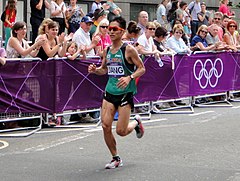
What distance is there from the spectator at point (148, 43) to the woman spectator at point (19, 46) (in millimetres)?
2774

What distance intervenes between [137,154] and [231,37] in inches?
358

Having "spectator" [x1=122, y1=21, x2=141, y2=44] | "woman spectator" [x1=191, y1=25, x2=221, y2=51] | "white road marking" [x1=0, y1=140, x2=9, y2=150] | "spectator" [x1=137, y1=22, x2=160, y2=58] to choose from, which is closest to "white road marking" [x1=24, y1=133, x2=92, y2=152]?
"white road marking" [x1=0, y1=140, x2=9, y2=150]

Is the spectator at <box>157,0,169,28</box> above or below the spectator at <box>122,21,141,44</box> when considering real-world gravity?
above

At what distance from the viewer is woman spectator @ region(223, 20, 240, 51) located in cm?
1742

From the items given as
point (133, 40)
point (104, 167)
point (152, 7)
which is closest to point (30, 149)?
point (104, 167)

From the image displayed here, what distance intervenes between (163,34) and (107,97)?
6224mm

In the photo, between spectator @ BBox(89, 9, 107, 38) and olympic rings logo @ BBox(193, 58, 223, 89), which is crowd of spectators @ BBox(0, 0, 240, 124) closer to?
spectator @ BBox(89, 9, 107, 38)

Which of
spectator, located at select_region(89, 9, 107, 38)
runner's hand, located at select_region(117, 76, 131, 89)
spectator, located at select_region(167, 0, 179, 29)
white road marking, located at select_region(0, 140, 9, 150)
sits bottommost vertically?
white road marking, located at select_region(0, 140, 9, 150)

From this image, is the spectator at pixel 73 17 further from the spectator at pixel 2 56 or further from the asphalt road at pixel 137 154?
the spectator at pixel 2 56

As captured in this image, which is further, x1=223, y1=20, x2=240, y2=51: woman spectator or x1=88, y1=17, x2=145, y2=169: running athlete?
x1=223, y1=20, x2=240, y2=51: woman spectator

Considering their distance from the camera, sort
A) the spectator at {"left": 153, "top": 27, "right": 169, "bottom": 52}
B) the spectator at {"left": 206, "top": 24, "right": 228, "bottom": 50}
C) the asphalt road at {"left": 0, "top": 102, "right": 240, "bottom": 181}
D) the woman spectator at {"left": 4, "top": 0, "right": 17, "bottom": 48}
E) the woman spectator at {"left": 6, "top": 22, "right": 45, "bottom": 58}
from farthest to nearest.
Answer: the spectator at {"left": 206, "top": 24, "right": 228, "bottom": 50} < the woman spectator at {"left": 4, "top": 0, "right": 17, "bottom": 48} < the spectator at {"left": 153, "top": 27, "right": 169, "bottom": 52} < the woman spectator at {"left": 6, "top": 22, "right": 45, "bottom": 58} < the asphalt road at {"left": 0, "top": 102, "right": 240, "bottom": 181}

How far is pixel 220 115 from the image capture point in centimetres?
1384

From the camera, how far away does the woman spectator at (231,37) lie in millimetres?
17422

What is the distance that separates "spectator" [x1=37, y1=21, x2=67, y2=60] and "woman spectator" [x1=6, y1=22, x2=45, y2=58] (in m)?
0.17
